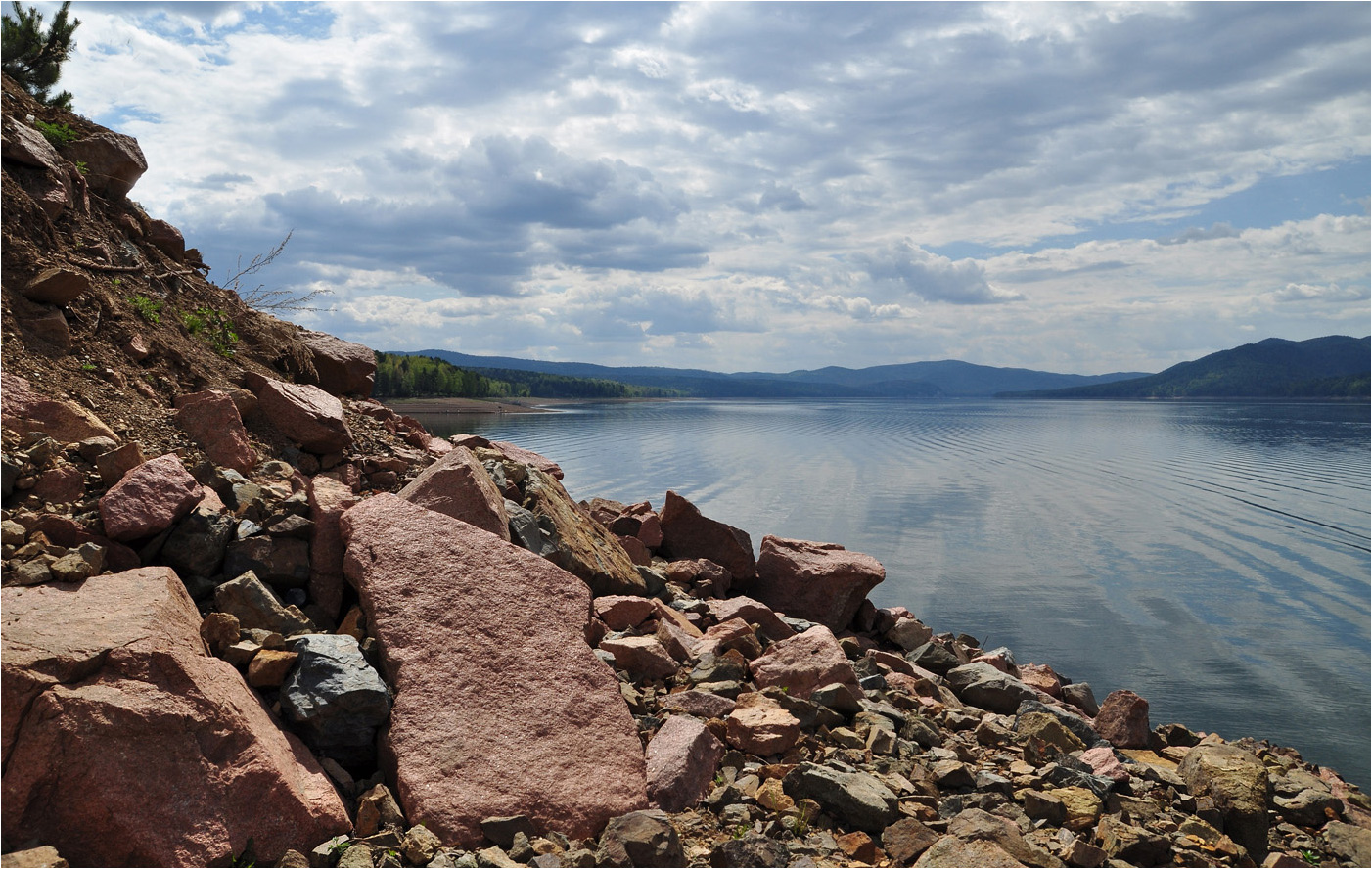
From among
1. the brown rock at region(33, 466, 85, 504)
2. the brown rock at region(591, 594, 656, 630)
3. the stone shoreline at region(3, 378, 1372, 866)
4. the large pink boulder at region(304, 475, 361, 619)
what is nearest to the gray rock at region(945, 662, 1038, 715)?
the stone shoreline at region(3, 378, 1372, 866)

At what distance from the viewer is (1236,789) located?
858 cm

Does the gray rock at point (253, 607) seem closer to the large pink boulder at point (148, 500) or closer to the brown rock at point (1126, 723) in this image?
the large pink boulder at point (148, 500)

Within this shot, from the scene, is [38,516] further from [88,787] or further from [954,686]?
[954,686]

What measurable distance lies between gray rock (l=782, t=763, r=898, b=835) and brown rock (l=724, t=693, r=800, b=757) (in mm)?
594

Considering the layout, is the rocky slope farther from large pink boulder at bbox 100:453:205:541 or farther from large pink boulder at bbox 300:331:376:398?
large pink boulder at bbox 300:331:376:398

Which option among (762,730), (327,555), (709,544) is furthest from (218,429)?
(709,544)

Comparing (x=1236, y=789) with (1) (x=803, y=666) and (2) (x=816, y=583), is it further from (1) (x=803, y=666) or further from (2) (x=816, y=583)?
(2) (x=816, y=583)

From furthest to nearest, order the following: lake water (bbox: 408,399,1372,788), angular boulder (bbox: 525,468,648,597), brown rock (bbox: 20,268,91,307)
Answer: lake water (bbox: 408,399,1372,788) < angular boulder (bbox: 525,468,648,597) < brown rock (bbox: 20,268,91,307)

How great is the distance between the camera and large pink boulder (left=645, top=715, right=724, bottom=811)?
6.96 meters

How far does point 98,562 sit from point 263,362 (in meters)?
6.96

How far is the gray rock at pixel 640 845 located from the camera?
598cm

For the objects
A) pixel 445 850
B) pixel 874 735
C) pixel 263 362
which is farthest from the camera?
pixel 263 362

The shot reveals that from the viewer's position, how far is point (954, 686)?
13.4 m

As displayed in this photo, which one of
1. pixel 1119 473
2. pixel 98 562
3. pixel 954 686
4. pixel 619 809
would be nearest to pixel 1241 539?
pixel 1119 473
